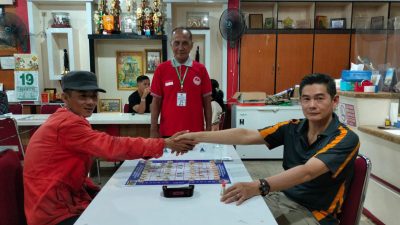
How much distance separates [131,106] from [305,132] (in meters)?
3.18

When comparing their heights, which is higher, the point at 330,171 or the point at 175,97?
the point at 175,97

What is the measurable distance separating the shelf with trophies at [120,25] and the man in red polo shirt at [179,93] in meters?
2.83

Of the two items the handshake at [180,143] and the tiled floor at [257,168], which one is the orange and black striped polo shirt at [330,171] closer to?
the handshake at [180,143]

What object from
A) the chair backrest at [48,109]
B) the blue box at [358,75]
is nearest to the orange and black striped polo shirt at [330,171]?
the blue box at [358,75]

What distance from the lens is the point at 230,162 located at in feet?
6.14

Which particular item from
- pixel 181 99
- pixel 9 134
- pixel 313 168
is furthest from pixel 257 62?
pixel 313 168

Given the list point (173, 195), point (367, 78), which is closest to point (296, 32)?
point (367, 78)

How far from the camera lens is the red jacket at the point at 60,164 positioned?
1.42 metres

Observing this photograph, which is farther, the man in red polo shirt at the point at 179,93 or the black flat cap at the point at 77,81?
the man in red polo shirt at the point at 179,93

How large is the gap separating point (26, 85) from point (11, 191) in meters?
4.55

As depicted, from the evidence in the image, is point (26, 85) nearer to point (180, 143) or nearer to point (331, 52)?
point (180, 143)

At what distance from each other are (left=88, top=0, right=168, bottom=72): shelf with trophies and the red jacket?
13.3 ft

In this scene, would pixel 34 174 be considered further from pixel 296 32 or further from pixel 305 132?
pixel 296 32

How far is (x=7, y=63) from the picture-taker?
18.6 ft
